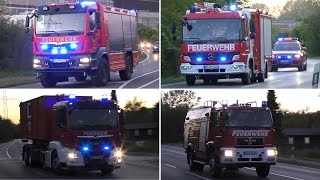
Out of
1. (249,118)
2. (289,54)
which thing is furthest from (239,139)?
(289,54)

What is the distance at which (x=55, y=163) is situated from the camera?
59.4ft

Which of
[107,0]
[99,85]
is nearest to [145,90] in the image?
[99,85]

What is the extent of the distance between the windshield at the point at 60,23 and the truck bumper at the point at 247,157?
14.9 feet

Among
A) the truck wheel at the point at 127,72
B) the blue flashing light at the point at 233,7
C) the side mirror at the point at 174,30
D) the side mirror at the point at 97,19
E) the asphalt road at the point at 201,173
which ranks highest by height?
the blue flashing light at the point at 233,7

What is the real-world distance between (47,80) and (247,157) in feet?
17.4

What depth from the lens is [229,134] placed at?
1725cm

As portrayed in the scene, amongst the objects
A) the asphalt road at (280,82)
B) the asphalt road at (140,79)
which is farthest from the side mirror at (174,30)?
the asphalt road at (280,82)

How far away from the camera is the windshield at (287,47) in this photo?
1838cm

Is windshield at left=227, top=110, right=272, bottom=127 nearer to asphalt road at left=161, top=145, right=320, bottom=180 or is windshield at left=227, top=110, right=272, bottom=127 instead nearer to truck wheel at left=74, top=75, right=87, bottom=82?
asphalt road at left=161, top=145, right=320, bottom=180

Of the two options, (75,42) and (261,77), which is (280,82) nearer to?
(261,77)

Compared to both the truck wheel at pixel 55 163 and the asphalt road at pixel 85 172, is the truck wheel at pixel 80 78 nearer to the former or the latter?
the truck wheel at pixel 55 163

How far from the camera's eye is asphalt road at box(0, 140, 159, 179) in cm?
1814

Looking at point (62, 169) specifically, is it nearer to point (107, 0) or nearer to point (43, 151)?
point (43, 151)

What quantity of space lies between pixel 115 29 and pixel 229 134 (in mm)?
3946
